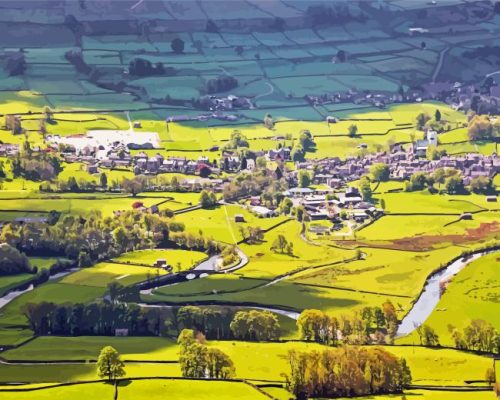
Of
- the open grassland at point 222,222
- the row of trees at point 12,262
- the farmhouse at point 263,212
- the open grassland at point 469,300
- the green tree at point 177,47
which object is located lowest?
the open grassland at point 469,300

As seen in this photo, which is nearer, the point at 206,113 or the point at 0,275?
the point at 0,275

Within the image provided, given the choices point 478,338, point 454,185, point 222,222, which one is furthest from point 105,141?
point 478,338

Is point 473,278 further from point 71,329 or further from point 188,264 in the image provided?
point 71,329

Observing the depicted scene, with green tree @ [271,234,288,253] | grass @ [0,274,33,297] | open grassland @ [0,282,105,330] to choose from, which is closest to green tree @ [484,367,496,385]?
open grassland @ [0,282,105,330]

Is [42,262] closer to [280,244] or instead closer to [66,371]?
[280,244]

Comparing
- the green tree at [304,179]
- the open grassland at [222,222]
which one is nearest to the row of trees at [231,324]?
the open grassland at [222,222]

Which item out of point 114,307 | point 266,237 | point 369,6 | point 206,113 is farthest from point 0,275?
point 369,6

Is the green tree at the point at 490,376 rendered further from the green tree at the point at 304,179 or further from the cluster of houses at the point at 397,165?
the green tree at the point at 304,179
